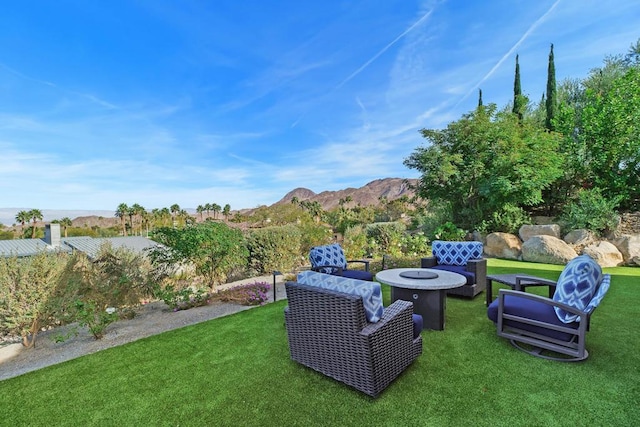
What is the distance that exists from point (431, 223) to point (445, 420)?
1030cm

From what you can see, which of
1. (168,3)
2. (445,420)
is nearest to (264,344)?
(445,420)

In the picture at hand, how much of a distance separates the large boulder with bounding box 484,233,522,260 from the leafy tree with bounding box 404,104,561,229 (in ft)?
4.49

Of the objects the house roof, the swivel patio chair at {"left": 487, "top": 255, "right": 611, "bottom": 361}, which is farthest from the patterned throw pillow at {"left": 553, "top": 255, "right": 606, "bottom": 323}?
the house roof

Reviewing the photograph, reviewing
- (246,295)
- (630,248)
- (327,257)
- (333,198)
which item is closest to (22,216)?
(333,198)

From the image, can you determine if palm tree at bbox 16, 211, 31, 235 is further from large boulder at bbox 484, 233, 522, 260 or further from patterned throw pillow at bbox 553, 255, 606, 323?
patterned throw pillow at bbox 553, 255, 606, 323

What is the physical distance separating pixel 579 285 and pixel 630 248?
23.9 ft

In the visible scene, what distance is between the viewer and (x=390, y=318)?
2.27 m

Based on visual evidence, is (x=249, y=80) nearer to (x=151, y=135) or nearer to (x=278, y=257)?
(x=151, y=135)

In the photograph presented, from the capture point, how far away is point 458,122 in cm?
1105

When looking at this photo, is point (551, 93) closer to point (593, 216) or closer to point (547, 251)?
point (593, 216)

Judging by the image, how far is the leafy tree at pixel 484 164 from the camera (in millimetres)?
9984

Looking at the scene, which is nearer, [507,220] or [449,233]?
[507,220]

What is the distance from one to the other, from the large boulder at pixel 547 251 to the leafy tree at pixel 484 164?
220 centimetres

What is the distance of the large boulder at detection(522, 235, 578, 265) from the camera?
25.0 ft
